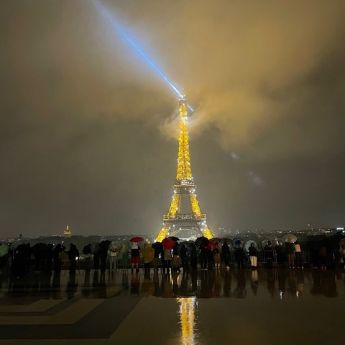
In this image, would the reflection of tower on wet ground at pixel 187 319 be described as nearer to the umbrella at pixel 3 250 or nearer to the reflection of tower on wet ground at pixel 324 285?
the reflection of tower on wet ground at pixel 324 285

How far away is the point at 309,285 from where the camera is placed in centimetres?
1256

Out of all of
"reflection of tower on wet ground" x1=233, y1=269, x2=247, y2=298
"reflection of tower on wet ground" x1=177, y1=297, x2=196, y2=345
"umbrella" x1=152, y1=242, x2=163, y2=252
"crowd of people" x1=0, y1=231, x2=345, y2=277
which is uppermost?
"umbrella" x1=152, y1=242, x2=163, y2=252

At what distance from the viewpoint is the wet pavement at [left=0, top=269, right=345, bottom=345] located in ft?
20.8

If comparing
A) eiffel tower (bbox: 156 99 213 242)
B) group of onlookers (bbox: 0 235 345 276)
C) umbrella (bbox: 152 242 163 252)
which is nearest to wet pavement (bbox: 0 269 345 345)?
group of onlookers (bbox: 0 235 345 276)

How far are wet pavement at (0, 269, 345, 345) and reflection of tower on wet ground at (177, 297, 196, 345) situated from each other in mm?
18

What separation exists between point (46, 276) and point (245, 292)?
9.61m

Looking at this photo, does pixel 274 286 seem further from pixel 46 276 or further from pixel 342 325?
pixel 46 276

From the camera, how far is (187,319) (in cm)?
766

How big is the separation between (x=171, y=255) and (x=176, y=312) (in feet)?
37.2

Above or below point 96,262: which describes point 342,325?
below

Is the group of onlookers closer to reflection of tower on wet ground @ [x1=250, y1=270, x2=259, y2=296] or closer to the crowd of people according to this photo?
the crowd of people

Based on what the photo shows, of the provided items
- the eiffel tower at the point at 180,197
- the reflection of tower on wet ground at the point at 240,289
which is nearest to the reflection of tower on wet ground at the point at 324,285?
the reflection of tower on wet ground at the point at 240,289

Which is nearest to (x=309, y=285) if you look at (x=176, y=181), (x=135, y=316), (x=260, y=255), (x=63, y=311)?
(x=135, y=316)

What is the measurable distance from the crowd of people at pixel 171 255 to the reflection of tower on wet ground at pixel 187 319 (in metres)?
8.65
